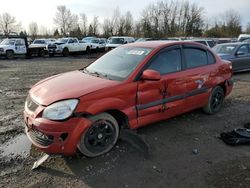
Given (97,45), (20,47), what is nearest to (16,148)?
(20,47)

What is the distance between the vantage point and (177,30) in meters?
64.1

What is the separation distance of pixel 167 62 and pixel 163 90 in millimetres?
557

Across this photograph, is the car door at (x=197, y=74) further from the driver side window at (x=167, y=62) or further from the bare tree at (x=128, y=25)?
the bare tree at (x=128, y=25)

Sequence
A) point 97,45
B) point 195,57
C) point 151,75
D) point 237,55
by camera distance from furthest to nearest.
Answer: point 97,45 → point 237,55 → point 195,57 → point 151,75

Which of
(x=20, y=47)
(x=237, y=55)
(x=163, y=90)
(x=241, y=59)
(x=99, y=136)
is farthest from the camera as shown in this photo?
(x=20, y=47)

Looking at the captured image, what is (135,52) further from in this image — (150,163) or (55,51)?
(55,51)

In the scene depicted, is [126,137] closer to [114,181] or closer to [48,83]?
[114,181]

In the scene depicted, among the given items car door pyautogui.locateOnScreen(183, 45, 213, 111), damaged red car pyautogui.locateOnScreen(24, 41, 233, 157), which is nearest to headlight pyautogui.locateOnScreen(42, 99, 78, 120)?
damaged red car pyautogui.locateOnScreen(24, 41, 233, 157)

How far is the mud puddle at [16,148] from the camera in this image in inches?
163

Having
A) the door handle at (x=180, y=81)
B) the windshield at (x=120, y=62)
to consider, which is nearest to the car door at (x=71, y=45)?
the windshield at (x=120, y=62)

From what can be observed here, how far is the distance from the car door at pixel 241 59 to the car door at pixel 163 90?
801 cm

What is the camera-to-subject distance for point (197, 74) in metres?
5.29

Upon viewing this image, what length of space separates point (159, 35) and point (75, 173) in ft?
190

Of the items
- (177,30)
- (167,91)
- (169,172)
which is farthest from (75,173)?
A: (177,30)
